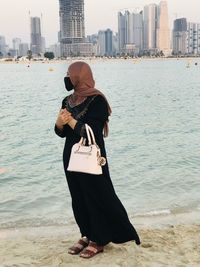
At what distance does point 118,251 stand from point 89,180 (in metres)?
0.98

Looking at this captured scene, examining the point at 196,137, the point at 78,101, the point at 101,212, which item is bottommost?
the point at 196,137

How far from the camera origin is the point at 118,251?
17.1 ft

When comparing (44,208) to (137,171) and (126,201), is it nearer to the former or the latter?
(126,201)

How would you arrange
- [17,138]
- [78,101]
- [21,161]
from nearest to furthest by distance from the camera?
[78,101], [21,161], [17,138]

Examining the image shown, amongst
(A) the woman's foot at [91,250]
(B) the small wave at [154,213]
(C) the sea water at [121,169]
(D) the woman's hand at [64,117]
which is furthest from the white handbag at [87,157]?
(B) the small wave at [154,213]

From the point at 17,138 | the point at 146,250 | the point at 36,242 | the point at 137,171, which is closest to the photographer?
the point at 146,250

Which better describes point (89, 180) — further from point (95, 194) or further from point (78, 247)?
point (78, 247)

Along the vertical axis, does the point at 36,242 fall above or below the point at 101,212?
below

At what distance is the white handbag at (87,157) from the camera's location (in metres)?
4.62

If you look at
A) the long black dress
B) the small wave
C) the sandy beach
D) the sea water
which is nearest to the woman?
the long black dress

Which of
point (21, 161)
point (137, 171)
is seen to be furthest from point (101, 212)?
point (21, 161)

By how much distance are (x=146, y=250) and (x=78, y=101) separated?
189 cm

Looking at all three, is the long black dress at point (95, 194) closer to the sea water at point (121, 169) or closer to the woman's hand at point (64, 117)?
the woman's hand at point (64, 117)

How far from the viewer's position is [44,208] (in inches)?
329
